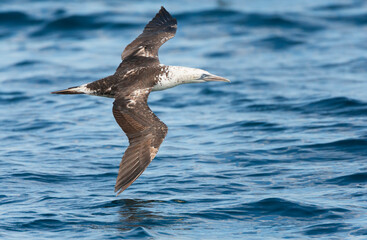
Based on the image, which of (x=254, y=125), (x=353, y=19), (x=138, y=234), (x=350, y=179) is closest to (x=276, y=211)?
(x=350, y=179)

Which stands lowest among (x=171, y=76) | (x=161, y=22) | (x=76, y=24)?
(x=171, y=76)

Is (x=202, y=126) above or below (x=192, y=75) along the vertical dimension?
below

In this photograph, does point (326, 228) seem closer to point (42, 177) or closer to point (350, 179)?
point (350, 179)

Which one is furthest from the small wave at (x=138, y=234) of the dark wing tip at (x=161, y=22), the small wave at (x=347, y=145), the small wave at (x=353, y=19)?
the small wave at (x=353, y=19)

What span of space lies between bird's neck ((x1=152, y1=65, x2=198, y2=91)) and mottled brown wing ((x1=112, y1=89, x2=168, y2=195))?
639 mm

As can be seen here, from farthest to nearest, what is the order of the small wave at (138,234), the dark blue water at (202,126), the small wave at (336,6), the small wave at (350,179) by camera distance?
the small wave at (336,6), the small wave at (350,179), the dark blue water at (202,126), the small wave at (138,234)

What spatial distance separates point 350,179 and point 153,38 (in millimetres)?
4305

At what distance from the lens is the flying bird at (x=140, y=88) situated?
357 inches

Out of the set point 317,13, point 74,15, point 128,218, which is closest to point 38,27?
point 74,15

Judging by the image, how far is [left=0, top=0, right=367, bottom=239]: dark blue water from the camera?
889 centimetres

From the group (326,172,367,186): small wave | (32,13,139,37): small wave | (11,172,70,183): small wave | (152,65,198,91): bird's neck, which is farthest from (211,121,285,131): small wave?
(32,13,139,37): small wave

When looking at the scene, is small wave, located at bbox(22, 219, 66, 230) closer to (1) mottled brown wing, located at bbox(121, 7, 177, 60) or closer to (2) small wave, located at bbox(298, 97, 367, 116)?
Result: (1) mottled brown wing, located at bbox(121, 7, 177, 60)

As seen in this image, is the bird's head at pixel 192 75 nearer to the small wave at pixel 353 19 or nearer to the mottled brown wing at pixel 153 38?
the mottled brown wing at pixel 153 38

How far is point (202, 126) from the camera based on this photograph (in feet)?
44.8
